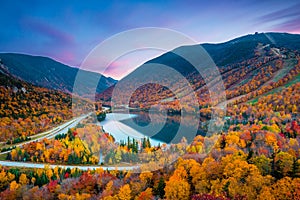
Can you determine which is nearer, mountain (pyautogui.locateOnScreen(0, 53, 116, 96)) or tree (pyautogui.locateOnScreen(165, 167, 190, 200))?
tree (pyautogui.locateOnScreen(165, 167, 190, 200))

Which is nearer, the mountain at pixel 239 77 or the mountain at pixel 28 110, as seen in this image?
the mountain at pixel 28 110

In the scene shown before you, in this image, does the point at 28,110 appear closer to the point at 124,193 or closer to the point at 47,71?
the point at 124,193

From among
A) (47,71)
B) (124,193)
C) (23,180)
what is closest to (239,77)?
(124,193)

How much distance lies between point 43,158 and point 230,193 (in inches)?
699

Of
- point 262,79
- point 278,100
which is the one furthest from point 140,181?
→ point 262,79

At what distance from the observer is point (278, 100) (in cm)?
4347

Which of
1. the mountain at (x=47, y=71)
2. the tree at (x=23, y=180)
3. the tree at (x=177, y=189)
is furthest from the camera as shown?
the mountain at (x=47, y=71)

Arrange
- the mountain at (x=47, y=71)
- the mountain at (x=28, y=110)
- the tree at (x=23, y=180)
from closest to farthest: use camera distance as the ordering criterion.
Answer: the tree at (x=23, y=180), the mountain at (x=28, y=110), the mountain at (x=47, y=71)

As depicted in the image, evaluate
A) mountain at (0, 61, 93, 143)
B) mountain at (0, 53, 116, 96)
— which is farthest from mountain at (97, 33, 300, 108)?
mountain at (0, 53, 116, 96)

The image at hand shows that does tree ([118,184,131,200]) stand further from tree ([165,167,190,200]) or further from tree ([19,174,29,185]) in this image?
tree ([19,174,29,185])

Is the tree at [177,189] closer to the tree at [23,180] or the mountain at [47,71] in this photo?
the tree at [23,180]

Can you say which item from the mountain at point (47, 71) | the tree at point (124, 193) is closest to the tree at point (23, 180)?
the tree at point (124, 193)

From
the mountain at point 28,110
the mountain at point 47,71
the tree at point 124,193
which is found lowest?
the tree at point 124,193

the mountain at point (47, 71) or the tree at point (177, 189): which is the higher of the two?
the mountain at point (47, 71)
